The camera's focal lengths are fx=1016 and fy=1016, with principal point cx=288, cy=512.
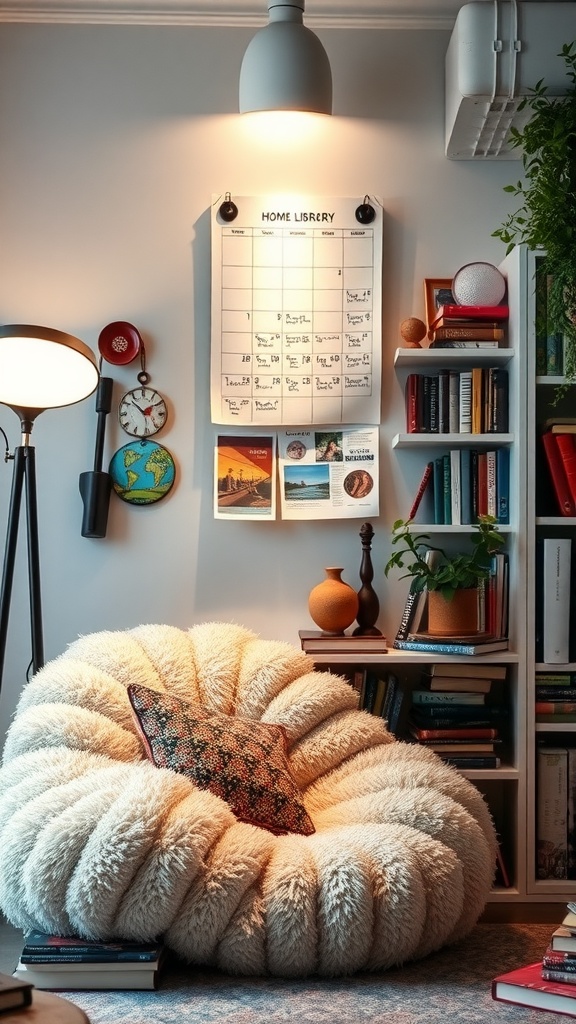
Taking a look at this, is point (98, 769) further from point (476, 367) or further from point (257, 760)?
point (476, 367)

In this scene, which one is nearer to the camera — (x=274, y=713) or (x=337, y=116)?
(x=274, y=713)

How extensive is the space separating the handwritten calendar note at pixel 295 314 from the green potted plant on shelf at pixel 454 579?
0.46 meters

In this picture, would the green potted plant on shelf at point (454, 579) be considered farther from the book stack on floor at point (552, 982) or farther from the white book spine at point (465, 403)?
the book stack on floor at point (552, 982)

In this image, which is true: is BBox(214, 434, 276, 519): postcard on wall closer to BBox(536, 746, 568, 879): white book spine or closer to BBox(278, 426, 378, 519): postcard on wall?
BBox(278, 426, 378, 519): postcard on wall

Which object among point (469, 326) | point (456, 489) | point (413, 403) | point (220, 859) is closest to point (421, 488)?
point (456, 489)

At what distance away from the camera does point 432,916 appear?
1.87 meters

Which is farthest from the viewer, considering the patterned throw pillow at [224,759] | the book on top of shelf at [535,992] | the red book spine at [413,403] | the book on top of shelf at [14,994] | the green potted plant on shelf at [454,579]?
the red book spine at [413,403]

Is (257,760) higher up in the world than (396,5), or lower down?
lower down

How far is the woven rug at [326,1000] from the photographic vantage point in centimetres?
160

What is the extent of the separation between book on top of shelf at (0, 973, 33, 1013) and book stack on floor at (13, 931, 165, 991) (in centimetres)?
61

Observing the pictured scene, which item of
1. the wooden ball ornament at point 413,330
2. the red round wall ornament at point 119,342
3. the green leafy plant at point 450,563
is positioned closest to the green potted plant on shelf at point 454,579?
the green leafy plant at point 450,563

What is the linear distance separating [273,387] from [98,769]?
4.38ft

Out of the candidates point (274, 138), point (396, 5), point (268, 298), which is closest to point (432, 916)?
point (268, 298)

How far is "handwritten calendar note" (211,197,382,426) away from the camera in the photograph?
2.98 m
